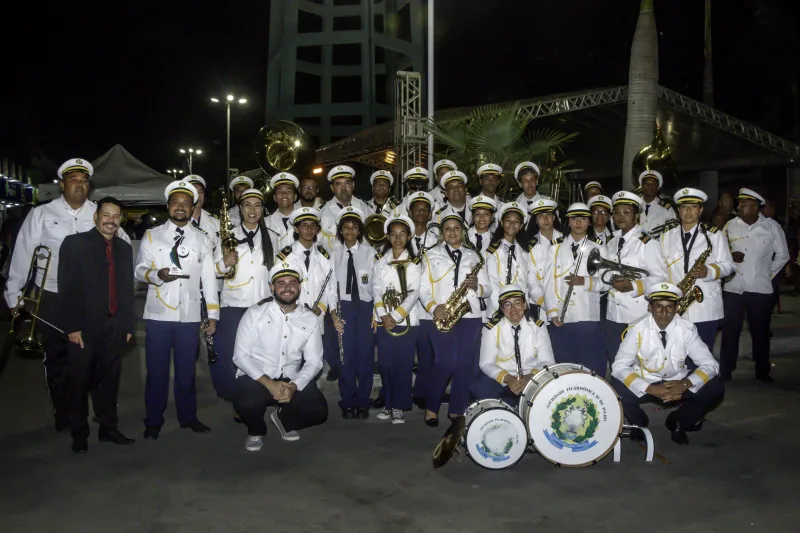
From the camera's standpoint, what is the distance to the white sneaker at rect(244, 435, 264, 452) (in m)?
6.13

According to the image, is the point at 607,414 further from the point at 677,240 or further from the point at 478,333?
the point at 677,240

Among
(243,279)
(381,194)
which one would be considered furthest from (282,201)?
(243,279)

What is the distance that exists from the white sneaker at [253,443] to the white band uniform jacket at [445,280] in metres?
2.03

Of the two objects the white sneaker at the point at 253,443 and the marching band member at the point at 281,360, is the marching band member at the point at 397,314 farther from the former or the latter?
the white sneaker at the point at 253,443

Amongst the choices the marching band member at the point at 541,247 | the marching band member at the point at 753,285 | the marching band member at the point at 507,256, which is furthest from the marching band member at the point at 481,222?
the marching band member at the point at 753,285

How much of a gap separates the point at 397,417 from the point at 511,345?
1445 mm

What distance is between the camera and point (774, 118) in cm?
2669

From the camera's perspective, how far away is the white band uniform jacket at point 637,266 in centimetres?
718

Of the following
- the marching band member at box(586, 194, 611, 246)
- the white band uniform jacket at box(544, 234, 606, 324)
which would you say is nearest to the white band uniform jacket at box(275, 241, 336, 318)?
the white band uniform jacket at box(544, 234, 606, 324)

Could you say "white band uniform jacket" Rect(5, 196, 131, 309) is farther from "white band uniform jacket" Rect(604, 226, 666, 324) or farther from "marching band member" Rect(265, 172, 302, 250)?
"white band uniform jacket" Rect(604, 226, 666, 324)

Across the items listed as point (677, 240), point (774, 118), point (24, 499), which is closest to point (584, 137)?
point (774, 118)

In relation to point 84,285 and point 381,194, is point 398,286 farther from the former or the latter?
point 84,285

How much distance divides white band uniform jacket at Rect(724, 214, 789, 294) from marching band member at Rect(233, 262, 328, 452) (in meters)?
5.70

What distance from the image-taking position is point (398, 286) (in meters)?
7.08
